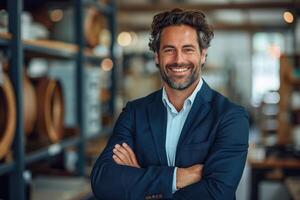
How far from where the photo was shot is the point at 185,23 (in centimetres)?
180

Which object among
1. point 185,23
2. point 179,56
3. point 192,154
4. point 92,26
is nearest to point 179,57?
point 179,56

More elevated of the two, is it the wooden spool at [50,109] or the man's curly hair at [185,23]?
the man's curly hair at [185,23]

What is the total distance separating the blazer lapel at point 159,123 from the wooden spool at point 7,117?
2.99 feet

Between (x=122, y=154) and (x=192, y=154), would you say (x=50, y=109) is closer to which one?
(x=122, y=154)

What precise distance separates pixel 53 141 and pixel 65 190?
37 cm

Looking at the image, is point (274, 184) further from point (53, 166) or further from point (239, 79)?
point (239, 79)

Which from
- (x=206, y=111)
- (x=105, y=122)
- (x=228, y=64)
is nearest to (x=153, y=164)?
(x=206, y=111)

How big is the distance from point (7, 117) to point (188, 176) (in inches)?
46.9

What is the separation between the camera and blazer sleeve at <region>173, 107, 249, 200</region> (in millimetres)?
1749

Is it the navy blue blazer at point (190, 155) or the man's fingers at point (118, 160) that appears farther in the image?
the man's fingers at point (118, 160)

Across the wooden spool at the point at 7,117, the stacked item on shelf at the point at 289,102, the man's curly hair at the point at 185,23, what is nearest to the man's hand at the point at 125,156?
the man's curly hair at the point at 185,23

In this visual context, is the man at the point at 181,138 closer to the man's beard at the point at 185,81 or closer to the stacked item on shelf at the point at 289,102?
the man's beard at the point at 185,81

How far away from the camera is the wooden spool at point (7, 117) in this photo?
2.47 metres

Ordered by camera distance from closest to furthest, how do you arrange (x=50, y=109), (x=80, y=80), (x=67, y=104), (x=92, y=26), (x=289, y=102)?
(x=50, y=109), (x=80, y=80), (x=67, y=104), (x=92, y=26), (x=289, y=102)
